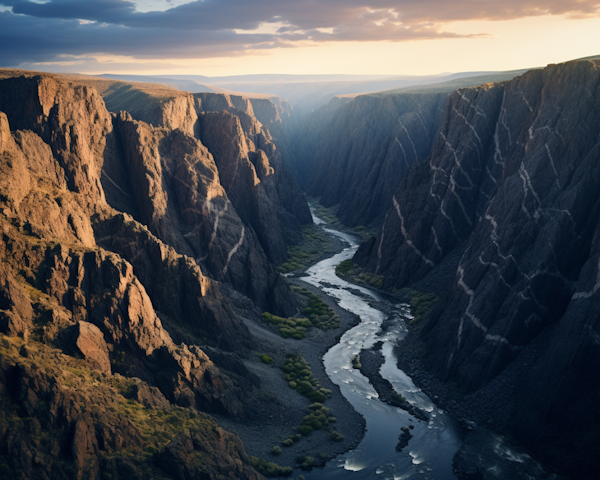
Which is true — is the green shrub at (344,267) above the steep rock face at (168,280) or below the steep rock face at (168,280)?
below

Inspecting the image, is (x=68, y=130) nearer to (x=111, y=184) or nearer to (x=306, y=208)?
(x=111, y=184)

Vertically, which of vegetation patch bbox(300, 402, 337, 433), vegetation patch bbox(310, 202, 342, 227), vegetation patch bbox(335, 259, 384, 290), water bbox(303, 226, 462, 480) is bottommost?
water bbox(303, 226, 462, 480)

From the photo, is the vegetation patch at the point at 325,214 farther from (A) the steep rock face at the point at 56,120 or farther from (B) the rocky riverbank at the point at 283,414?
(A) the steep rock face at the point at 56,120

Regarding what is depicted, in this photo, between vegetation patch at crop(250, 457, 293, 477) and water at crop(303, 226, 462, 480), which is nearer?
vegetation patch at crop(250, 457, 293, 477)

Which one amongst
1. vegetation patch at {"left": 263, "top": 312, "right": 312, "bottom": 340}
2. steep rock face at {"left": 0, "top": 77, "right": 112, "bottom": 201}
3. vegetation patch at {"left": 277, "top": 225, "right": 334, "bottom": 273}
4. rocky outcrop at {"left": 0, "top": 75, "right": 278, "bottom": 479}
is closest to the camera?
rocky outcrop at {"left": 0, "top": 75, "right": 278, "bottom": 479}

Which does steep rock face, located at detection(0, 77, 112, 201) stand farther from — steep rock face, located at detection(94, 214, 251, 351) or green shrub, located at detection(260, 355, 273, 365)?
green shrub, located at detection(260, 355, 273, 365)

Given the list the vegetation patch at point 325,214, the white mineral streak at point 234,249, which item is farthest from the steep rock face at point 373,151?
the white mineral streak at point 234,249

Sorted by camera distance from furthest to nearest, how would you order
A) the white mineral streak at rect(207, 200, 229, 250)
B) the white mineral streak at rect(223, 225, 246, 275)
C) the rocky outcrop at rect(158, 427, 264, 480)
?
the white mineral streak at rect(207, 200, 229, 250) < the white mineral streak at rect(223, 225, 246, 275) < the rocky outcrop at rect(158, 427, 264, 480)

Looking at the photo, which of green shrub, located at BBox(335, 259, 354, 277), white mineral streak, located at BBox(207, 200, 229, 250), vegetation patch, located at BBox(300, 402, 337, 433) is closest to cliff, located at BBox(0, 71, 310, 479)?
white mineral streak, located at BBox(207, 200, 229, 250)
